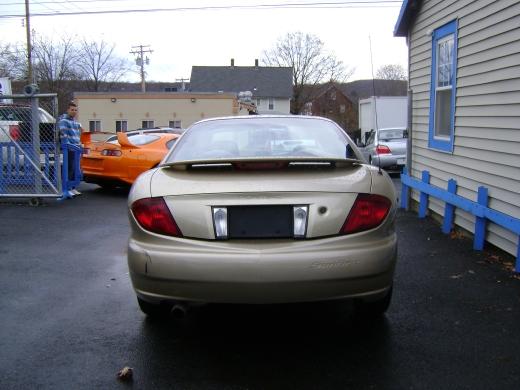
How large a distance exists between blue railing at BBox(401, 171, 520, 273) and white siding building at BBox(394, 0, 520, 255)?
0.10m

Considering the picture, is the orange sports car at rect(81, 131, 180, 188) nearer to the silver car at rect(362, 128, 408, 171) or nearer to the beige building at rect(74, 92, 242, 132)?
the silver car at rect(362, 128, 408, 171)

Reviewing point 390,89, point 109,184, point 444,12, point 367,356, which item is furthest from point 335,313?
point 390,89

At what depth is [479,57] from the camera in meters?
6.38

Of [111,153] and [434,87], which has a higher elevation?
[434,87]

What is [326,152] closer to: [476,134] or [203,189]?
[203,189]

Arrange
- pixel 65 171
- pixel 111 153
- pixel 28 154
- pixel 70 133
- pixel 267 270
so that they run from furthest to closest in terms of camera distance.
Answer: pixel 111 153
pixel 70 133
pixel 65 171
pixel 28 154
pixel 267 270

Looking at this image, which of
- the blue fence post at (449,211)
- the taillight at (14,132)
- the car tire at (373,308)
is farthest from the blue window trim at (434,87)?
the taillight at (14,132)

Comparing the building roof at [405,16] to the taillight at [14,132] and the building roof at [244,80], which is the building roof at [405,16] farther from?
the building roof at [244,80]

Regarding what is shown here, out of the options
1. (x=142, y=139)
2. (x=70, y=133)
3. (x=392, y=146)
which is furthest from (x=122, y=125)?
(x=70, y=133)

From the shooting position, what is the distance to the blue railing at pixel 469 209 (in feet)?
17.0

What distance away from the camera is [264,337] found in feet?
12.1

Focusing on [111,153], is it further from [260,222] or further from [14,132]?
[260,222]

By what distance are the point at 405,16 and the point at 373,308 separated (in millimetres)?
6864

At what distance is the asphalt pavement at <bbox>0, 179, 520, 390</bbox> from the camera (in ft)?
10.1
